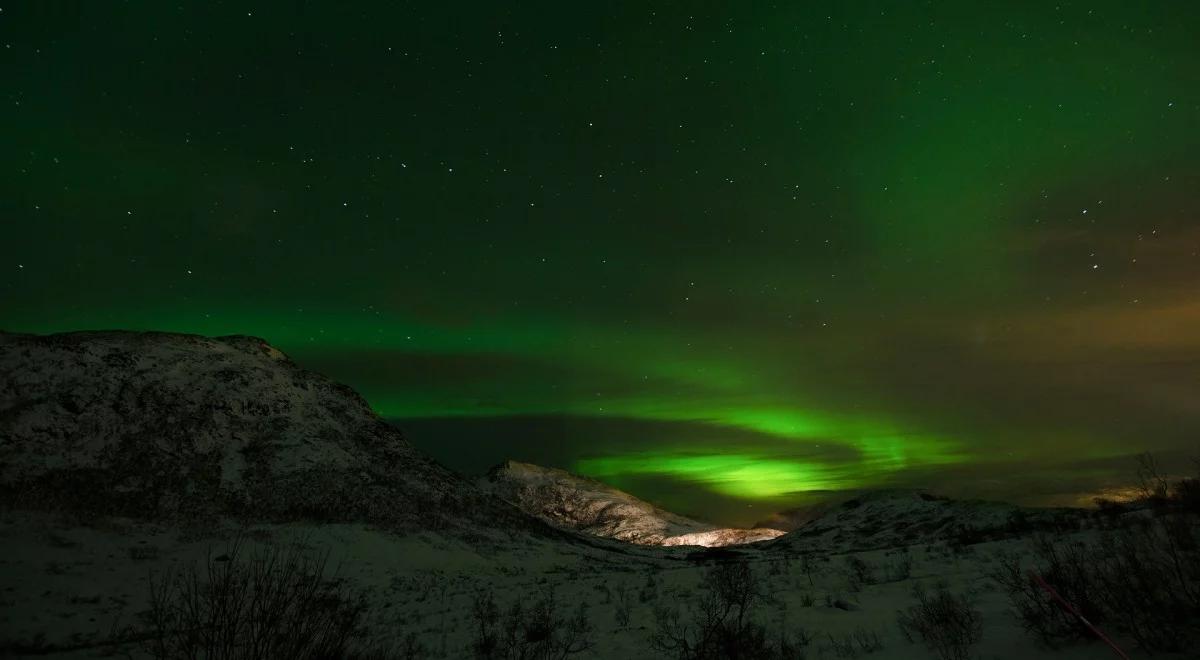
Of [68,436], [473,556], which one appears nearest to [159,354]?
[68,436]

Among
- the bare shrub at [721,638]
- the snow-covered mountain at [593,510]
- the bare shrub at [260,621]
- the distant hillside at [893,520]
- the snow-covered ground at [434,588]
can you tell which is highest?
the bare shrub at [260,621]

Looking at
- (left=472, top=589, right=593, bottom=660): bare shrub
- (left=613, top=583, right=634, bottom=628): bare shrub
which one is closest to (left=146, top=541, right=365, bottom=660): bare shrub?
(left=472, top=589, right=593, bottom=660): bare shrub

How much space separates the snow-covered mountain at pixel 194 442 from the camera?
4222cm

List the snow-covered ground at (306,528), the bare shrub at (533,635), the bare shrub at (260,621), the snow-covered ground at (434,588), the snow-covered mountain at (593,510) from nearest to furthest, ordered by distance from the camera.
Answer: the bare shrub at (260,621) → the bare shrub at (533,635) → the snow-covered ground at (434,588) → the snow-covered ground at (306,528) → the snow-covered mountain at (593,510)

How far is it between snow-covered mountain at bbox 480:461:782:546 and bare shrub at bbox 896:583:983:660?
A: 11619 centimetres

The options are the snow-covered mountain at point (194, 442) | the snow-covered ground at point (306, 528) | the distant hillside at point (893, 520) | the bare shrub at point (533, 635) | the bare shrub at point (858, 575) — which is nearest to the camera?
the bare shrub at point (533, 635)

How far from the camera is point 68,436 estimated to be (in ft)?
147

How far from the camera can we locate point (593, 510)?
14000cm

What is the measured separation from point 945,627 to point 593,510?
→ 139m

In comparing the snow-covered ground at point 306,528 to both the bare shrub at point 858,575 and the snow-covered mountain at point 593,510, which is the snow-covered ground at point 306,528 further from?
the snow-covered mountain at point 593,510

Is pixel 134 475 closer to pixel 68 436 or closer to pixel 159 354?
pixel 68 436

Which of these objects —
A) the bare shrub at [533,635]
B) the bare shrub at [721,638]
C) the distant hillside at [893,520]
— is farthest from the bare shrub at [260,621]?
the distant hillside at [893,520]

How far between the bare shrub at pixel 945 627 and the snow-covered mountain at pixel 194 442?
50.7 m

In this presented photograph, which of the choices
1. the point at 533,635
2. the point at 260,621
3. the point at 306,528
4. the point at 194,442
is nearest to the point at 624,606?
the point at 533,635
